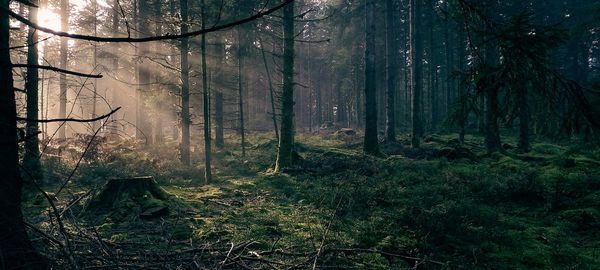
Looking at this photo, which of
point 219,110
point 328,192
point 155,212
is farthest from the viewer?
point 219,110

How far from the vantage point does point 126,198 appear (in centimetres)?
A: 616

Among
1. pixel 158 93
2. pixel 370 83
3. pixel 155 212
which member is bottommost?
pixel 155 212

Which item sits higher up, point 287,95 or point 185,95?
point 185,95

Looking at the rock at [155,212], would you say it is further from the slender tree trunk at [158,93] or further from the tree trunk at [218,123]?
the tree trunk at [218,123]

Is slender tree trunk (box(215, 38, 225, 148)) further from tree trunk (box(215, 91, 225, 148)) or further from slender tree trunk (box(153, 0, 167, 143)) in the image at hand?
slender tree trunk (box(153, 0, 167, 143))

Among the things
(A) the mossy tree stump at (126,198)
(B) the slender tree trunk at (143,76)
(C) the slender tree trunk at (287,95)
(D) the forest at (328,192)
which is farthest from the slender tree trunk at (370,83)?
(B) the slender tree trunk at (143,76)

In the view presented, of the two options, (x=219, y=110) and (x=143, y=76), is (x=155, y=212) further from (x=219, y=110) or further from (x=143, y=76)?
(x=219, y=110)

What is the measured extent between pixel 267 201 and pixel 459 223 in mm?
4295

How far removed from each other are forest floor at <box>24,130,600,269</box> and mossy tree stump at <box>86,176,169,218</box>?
5cm

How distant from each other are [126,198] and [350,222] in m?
4.60

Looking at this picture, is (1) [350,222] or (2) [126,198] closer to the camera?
(1) [350,222]

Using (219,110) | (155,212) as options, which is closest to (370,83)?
(219,110)

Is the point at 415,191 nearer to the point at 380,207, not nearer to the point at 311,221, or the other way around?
the point at 380,207

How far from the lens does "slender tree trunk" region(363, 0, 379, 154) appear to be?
14.2 metres
